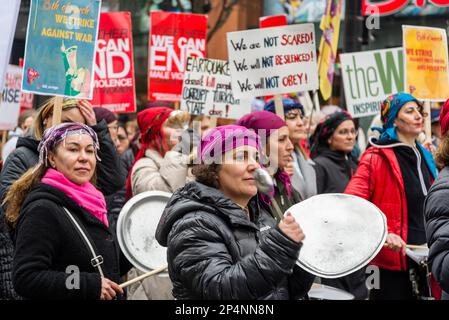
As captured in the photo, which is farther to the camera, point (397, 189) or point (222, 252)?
point (397, 189)

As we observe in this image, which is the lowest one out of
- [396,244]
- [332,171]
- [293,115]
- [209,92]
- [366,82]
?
[396,244]

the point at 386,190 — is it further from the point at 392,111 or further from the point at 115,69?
the point at 115,69

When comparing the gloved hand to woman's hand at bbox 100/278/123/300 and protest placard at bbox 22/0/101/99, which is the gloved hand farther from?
woman's hand at bbox 100/278/123/300

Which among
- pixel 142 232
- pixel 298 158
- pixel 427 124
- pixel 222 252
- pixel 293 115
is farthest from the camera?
pixel 427 124

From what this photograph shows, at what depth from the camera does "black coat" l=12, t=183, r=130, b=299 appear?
4.27 metres

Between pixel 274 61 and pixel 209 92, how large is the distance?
3.87 feet

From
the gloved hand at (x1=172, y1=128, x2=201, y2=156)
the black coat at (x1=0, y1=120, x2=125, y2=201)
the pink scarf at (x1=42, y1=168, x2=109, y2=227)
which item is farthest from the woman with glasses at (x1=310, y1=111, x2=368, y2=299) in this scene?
the pink scarf at (x1=42, y1=168, x2=109, y2=227)

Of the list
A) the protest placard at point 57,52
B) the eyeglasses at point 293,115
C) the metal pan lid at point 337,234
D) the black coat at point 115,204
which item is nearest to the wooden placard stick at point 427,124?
the eyeglasses at point 293,115

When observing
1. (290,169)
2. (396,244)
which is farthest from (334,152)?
(396,244)

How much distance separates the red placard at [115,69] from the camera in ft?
30.8

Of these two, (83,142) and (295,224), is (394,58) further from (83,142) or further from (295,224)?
(295,224)

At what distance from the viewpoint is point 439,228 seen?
3867mm

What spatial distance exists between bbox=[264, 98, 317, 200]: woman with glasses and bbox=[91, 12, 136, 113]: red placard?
1994mm

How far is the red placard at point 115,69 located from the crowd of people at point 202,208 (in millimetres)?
2025
